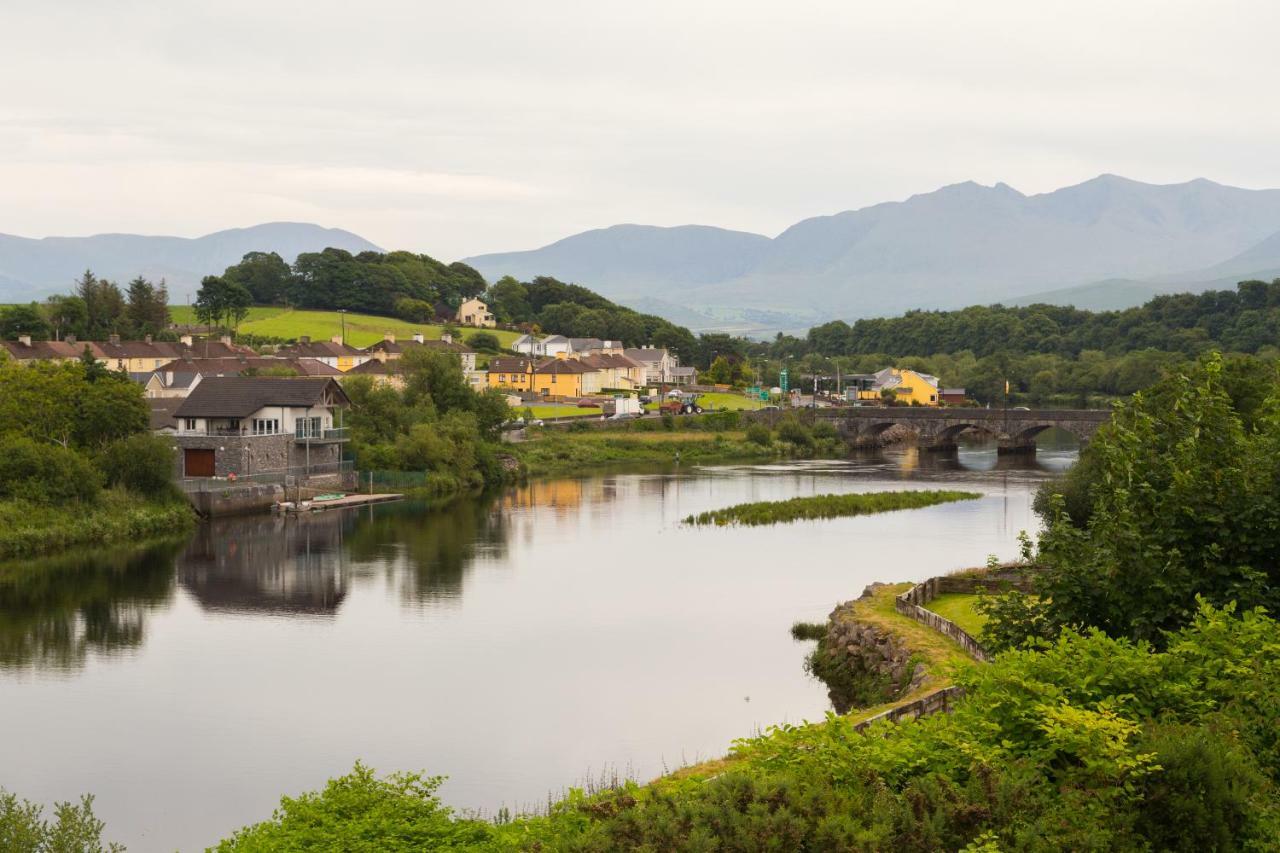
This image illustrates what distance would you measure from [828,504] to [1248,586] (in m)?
37.7

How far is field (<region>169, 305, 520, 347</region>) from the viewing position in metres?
114

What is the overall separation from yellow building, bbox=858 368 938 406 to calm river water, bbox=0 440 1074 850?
65847mm

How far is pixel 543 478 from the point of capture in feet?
224

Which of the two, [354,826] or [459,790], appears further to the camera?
[459,790]

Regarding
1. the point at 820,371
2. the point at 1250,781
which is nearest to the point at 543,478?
the point at 1250,781

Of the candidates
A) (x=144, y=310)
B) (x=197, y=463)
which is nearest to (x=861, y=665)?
(x=197, y=463)

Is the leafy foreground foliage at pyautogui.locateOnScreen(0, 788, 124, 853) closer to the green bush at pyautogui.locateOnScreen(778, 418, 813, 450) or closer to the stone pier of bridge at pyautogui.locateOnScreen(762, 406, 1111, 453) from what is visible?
the green bush at pyautogui.locateOnScreen(778, 418, 813, 450)

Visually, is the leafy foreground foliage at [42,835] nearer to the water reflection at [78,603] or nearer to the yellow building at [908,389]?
the water reflection at [78,603]

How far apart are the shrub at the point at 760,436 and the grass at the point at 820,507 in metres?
27.3

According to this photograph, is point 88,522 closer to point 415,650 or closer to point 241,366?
point 415,650

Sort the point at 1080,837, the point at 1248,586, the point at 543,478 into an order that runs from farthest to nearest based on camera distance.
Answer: the point at 543,478
the point at 1248,586
the point at 1080,837

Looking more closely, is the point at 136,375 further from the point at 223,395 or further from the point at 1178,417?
the point at 1178,417

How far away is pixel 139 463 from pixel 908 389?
8223 cm

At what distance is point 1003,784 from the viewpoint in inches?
477
